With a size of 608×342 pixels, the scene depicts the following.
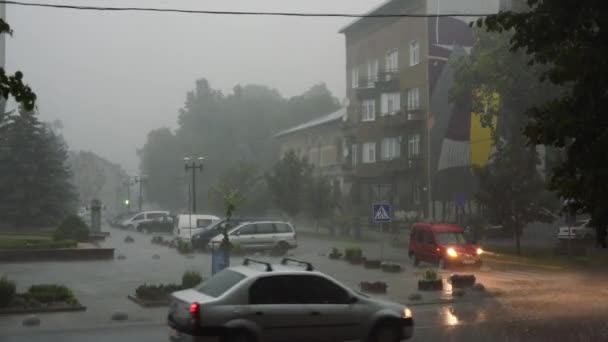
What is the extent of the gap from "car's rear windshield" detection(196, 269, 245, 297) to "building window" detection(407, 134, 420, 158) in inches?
1845

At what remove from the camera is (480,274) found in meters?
29.5

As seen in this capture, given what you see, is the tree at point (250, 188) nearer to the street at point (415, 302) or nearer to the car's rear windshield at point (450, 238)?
the street at point (415, 302)

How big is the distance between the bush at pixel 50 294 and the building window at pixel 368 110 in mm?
46669

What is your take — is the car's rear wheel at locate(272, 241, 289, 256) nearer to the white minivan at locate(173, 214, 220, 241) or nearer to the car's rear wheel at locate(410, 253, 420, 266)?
the white minivan at locate(173, 214, 220, 241)

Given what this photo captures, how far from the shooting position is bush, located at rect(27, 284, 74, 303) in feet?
65.6

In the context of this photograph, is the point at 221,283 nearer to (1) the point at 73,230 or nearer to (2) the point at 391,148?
(1) the point at 73,230

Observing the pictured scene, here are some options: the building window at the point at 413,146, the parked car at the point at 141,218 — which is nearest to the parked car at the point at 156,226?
the parked car at the point at 141,218

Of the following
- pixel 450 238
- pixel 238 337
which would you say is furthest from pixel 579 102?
pixel 450 238

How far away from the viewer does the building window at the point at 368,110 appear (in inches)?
2579

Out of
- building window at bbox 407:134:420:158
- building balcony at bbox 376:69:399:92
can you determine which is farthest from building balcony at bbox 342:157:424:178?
building balcony at bbox 376:69:399:92

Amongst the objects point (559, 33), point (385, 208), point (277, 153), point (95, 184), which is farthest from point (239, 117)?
point (559, 33)

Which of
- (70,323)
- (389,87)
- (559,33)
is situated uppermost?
(389,87)

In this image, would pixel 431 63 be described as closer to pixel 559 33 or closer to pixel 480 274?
pixel 480 274

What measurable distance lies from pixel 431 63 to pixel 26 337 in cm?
4554
